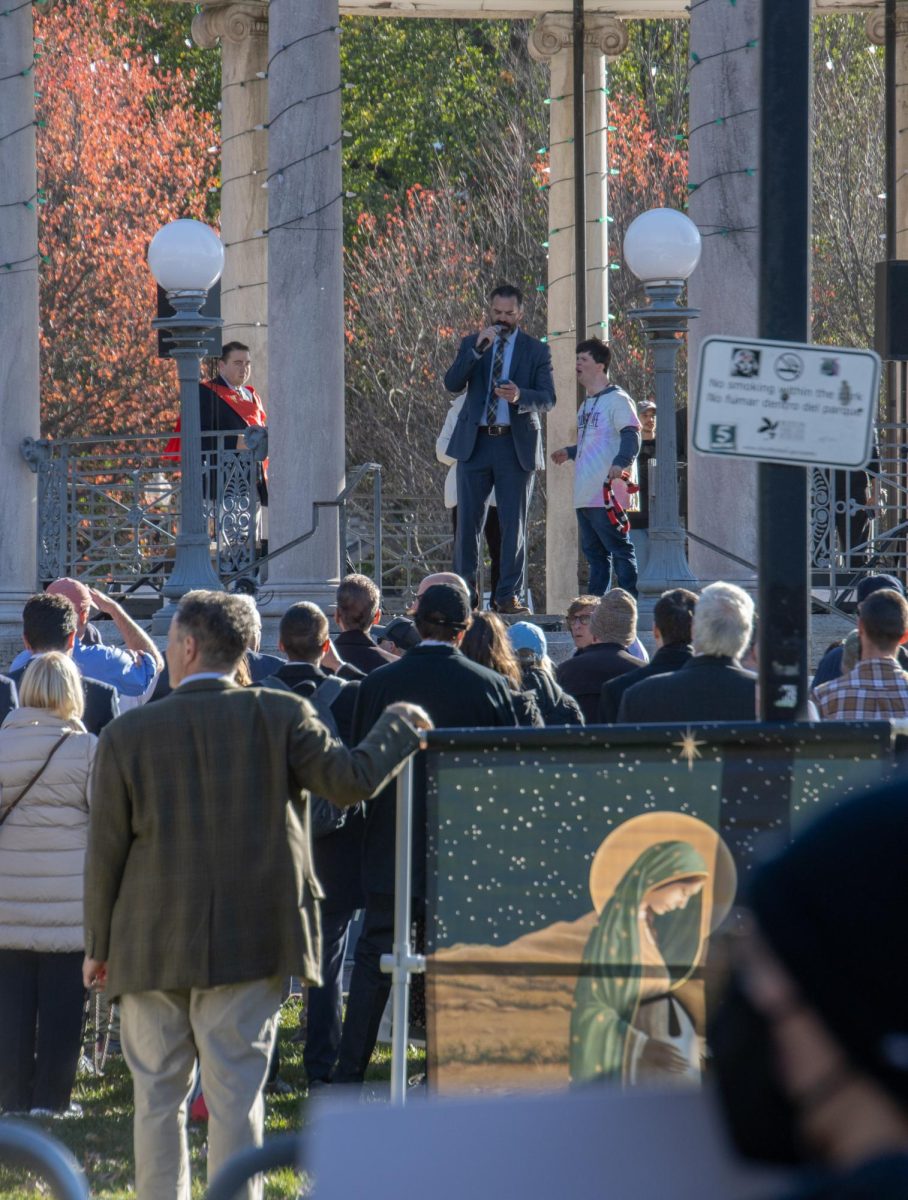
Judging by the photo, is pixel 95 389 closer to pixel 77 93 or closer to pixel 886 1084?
pixel 77 93

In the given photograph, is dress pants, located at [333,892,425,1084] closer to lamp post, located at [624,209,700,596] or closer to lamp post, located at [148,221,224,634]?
lamp post, located at [148,221,224,634]

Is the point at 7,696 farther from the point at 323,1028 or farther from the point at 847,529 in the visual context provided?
the point at 847,529

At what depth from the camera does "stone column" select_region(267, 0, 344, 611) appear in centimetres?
1385

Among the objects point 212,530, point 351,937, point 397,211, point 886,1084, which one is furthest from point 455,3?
point 886,1084

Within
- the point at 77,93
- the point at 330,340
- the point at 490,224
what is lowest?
the point at 330,340

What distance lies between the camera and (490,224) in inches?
1346

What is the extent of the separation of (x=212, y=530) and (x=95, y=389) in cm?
1977

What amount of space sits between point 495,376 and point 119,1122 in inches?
260

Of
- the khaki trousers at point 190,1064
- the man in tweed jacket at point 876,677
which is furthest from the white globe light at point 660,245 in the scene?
the khaki trousers at point 190,1064

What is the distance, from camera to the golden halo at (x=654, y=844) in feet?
16.5

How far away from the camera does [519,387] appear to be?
13.1 m

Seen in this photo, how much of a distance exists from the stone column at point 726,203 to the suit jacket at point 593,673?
4.20 meters

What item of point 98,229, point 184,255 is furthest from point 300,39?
Answer: point 98,229

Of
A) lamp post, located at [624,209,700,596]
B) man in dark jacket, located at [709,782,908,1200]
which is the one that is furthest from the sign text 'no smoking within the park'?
lamp post, located at [624,209,700,596]
